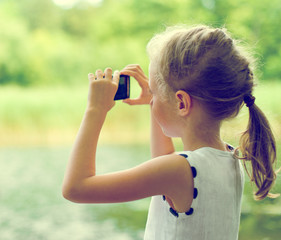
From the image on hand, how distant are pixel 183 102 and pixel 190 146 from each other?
3.1 inches

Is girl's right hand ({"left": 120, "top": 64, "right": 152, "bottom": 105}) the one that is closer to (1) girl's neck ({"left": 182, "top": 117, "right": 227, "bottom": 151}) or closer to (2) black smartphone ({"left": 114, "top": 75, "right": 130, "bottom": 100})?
(2) black smartphone ({"left": 114, "top": 75, "right": 130, "bottom": 100})

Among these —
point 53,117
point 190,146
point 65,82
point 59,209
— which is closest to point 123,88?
point 190,146

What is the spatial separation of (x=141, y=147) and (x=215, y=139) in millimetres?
2257

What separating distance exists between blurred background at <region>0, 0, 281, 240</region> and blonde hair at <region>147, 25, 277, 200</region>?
180 cm

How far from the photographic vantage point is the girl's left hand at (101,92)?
622mm

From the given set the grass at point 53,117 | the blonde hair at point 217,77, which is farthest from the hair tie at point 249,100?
the grass at point 53,117

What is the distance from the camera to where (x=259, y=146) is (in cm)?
64

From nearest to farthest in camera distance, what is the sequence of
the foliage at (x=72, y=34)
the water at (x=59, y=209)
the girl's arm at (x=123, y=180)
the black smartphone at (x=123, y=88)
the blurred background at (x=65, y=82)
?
the girl's arm at (x=123, y=180) < the black smartphone at (x=123, y=88) < the water at (x=59, y=209) < the blurred background at (x=65, y=82) < the foliage at (x=72, y=34)

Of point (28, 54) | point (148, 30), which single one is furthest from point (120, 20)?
point (28, 54)

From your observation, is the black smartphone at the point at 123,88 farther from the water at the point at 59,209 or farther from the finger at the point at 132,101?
the water at the point at 59,209

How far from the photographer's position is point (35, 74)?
9.73 feet

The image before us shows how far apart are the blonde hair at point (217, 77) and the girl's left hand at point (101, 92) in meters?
0.08

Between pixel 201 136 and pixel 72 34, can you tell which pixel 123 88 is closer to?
pixel 201 136

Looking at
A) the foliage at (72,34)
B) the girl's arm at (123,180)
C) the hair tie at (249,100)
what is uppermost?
the foliage at (72,34)
